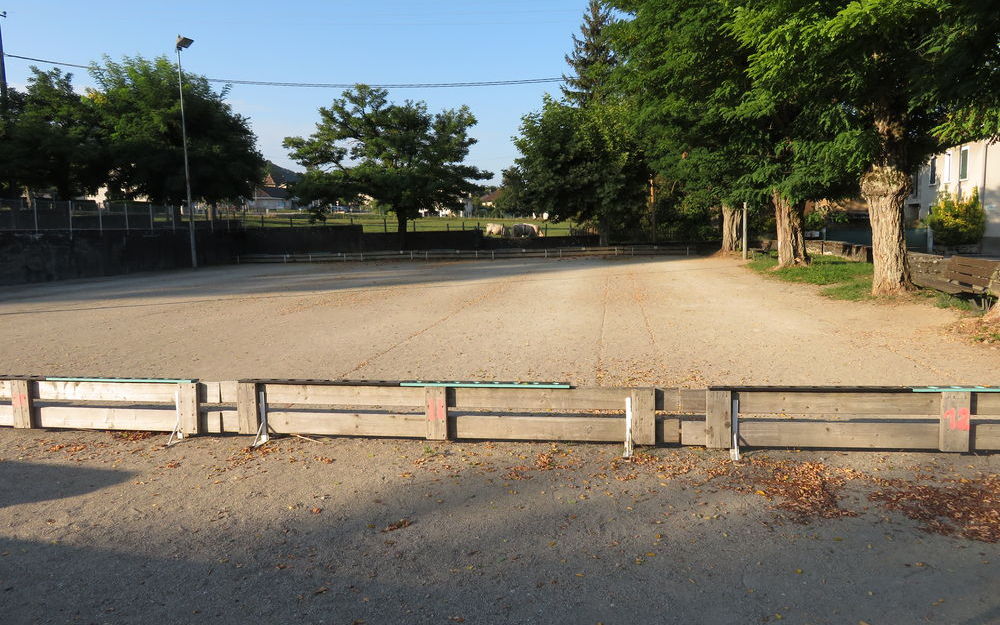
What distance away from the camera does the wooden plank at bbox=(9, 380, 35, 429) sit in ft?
22.8

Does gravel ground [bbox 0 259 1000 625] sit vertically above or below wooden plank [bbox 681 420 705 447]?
below

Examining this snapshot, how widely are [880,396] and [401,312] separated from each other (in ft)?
38.5

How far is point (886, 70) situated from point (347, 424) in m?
13.7

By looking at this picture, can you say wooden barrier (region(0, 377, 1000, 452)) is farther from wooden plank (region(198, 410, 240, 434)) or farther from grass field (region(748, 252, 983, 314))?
grass field (region(748, 252, 983, 314))

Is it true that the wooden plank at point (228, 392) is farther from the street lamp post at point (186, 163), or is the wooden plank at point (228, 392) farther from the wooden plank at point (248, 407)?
the street lamp post at point (186, 163)

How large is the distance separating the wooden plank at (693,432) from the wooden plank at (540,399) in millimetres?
565

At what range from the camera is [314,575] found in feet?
13.3

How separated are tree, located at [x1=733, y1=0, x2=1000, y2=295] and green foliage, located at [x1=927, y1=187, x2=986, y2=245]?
2076cm

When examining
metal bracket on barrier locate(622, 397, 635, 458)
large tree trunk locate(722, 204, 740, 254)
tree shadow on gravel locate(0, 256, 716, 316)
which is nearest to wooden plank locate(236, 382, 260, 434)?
metal bracket on barrier locate(622, 397, 635, 458)

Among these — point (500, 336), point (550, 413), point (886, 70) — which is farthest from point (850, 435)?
point (886, 70)

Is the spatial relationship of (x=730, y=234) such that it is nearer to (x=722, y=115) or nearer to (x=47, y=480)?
(x=722, y=115)

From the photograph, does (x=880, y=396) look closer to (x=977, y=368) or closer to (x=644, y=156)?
(x=977, y=368)

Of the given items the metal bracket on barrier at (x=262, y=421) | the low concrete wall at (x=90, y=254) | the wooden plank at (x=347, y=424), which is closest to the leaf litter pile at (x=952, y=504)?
the wooden plank at (x=347, y=424)

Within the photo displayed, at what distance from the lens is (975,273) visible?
13938 millimetres
